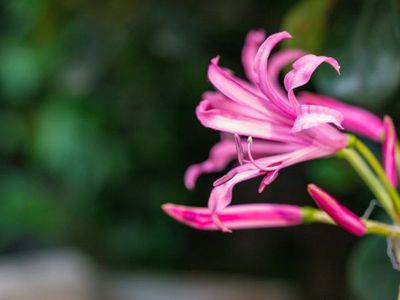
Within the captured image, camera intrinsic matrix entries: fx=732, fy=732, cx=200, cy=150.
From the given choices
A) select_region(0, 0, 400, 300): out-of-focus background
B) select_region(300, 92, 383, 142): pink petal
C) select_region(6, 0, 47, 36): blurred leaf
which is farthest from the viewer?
select_region(6, 0, 47, 36): blurred leaf

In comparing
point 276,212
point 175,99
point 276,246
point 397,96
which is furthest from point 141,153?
point 276,212

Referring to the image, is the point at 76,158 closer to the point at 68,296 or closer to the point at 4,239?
the point at 68,296

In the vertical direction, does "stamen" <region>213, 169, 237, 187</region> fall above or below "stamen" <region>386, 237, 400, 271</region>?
above

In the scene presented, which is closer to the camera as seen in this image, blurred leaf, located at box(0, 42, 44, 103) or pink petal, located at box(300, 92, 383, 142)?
pink petal, located at box(300, 92, 383, 142)

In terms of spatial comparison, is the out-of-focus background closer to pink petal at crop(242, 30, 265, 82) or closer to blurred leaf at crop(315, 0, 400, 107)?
blurred leaf at crop(315, 0, 400, 107)

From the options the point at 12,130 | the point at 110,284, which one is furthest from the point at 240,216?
the point at 110,284

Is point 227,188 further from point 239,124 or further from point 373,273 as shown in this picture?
point 373,273

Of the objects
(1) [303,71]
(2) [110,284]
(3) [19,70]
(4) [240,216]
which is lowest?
(2) [110,284]

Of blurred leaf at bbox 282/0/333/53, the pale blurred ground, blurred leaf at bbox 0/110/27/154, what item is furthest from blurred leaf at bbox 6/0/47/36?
the pale blurred ground
